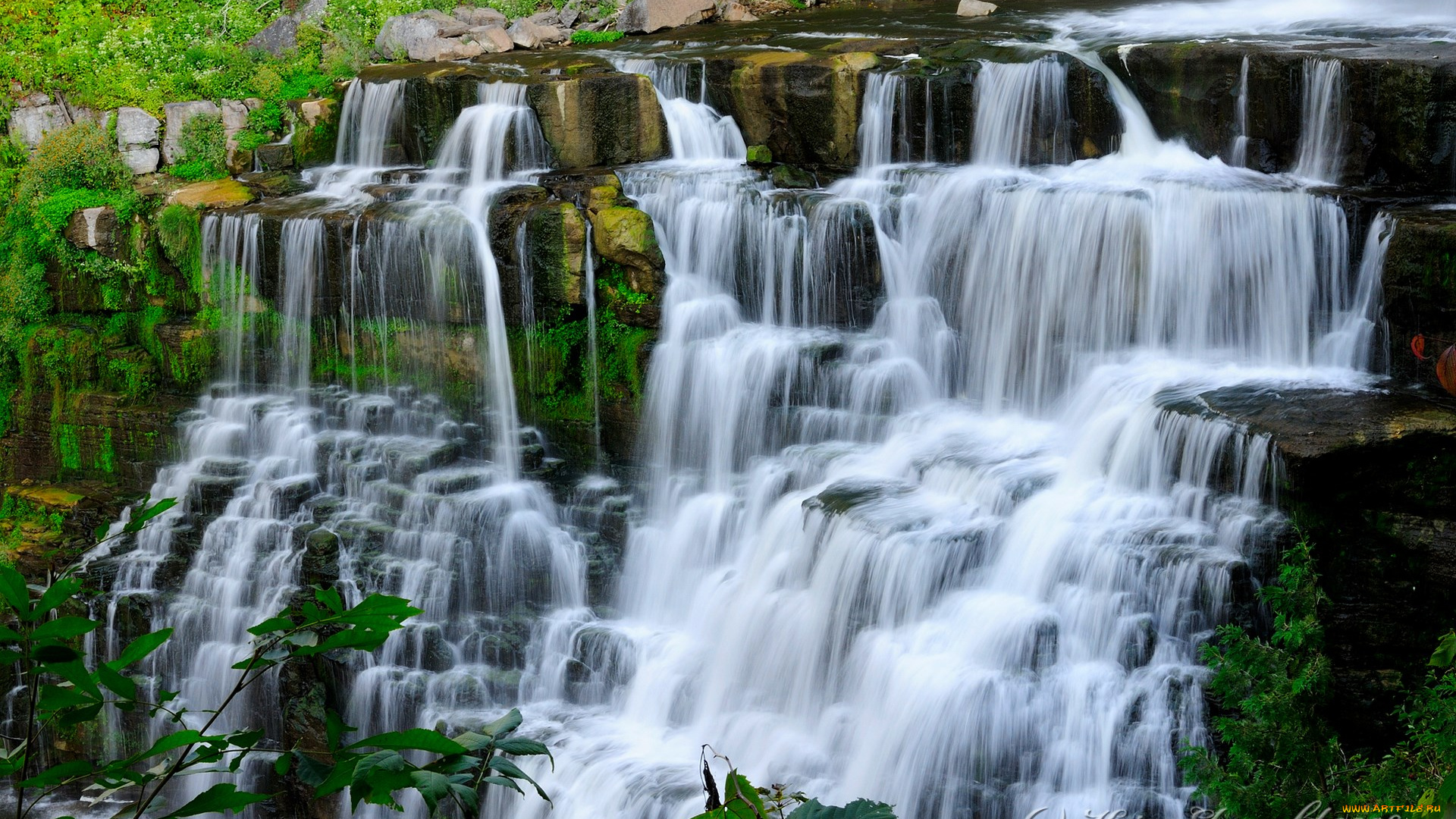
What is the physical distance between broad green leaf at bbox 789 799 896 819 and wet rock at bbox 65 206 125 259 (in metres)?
14.2

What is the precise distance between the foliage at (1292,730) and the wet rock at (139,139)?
13.4m

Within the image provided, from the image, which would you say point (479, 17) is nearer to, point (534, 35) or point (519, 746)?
point (534, 35)

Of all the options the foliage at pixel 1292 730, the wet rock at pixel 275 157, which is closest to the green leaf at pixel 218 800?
the foliage at pixel 1292 730

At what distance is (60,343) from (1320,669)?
1320 centimetres

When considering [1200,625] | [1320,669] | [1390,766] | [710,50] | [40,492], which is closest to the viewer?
[1390,766]

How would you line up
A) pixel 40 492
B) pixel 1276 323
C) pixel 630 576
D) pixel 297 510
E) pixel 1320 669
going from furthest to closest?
pixel 40 492, pixel 297 510, pixel 630 576, pixel 1276 323, pixel 1320 669

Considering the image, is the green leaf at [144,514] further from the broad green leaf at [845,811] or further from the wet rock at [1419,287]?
the wet rock at [1419,287]

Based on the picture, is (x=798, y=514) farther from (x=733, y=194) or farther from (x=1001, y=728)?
(x=733, y=194)

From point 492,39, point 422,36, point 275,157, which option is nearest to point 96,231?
point 275,157

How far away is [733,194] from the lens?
1162cm

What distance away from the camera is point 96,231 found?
14.1 meters

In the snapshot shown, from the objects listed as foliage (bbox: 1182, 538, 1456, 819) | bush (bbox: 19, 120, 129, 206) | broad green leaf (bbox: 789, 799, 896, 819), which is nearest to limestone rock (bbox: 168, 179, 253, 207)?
bush (bbox: 19, 120, 129, 206)

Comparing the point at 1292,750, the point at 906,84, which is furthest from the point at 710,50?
the point at 1292,750

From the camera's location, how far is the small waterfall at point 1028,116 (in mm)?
11586
